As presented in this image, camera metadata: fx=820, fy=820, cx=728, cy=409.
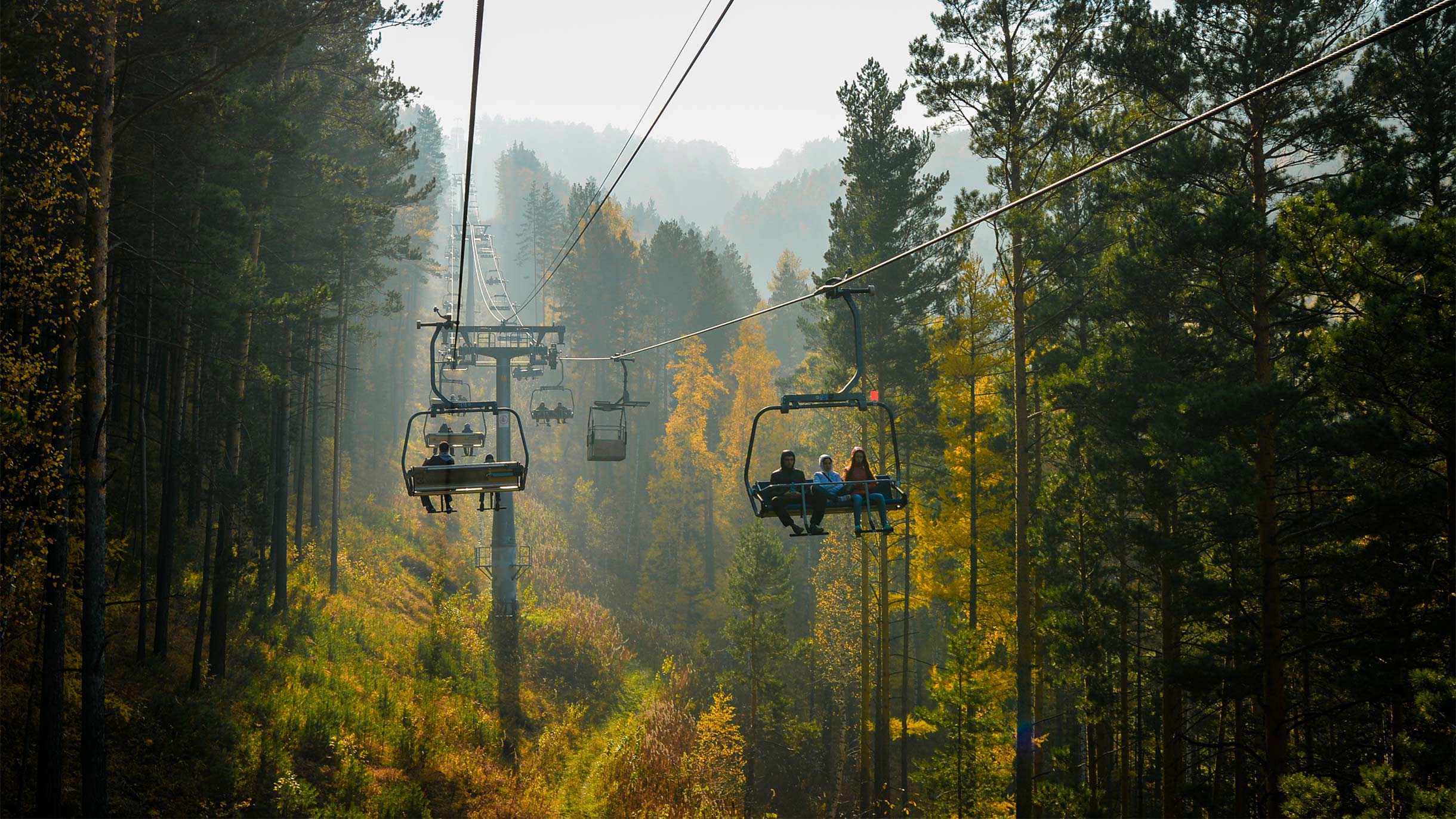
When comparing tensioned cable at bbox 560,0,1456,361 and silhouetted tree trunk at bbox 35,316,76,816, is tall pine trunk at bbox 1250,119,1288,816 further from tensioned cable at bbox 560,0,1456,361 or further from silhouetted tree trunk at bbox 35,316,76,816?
silhouetted tree trunk at bbox 35,316,76,816

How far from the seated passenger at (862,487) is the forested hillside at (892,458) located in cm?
32

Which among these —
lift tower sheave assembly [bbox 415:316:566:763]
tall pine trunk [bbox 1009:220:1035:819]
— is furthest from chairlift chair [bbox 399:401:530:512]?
lift tower sheave assembly [bbox 415:316:566:763]

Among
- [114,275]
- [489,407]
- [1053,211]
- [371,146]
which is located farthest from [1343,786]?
[371,146]

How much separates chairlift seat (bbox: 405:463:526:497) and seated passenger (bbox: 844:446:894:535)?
4.65 meters

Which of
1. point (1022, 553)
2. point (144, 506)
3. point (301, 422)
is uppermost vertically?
point (301, 422)

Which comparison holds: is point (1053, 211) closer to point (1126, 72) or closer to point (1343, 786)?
point (1126, 72)

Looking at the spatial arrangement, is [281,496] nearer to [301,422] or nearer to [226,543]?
[226,543]

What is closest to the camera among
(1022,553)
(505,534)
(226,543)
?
(1022,553)

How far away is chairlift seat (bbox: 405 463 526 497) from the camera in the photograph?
1177cm

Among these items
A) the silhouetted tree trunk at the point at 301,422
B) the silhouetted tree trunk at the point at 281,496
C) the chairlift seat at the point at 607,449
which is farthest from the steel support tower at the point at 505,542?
the chairlift seat at the point at 607,449

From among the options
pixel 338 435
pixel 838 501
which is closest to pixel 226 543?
pixel 338 435

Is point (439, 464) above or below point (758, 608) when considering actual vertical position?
above

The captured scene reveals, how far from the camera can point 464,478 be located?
12000 millimetres

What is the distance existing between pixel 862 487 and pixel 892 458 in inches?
552
